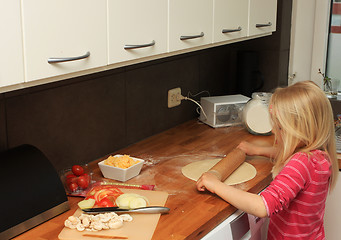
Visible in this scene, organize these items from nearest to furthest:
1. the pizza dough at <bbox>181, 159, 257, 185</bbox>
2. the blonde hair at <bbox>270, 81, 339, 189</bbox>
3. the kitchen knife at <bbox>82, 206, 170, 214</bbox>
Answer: the kitchen knife at <bbox>82, 206, 170, 214</bbox>, the blonde hair at <bbox>270, 81, 339, 189</bbox>, the pizza dough at <bbox>181, 159, 257, 185</bbox>

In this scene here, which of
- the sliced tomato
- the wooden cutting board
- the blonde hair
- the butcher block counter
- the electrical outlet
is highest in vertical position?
the blonde hair

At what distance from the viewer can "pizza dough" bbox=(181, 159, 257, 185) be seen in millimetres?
2035

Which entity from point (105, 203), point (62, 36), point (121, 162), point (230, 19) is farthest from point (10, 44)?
point (230, 19)

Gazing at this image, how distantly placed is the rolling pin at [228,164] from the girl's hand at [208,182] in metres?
0.05

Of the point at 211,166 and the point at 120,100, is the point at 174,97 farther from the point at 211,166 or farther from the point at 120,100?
the point at 211,166

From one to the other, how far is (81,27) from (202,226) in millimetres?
715

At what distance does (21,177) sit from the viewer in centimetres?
160

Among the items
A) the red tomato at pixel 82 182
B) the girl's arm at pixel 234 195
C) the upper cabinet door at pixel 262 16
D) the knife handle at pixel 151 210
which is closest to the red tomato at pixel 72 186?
the red tomato at pixel 82 182

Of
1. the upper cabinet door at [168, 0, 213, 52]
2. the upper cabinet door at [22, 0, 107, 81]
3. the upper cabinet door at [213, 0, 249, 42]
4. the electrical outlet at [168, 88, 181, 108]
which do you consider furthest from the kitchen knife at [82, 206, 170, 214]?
the electrical outlet at [168, 88, 181, 108]

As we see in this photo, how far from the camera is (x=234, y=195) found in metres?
1.78

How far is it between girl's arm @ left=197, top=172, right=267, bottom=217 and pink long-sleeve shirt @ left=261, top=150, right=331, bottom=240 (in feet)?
0.09

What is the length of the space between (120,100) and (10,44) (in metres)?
1.04

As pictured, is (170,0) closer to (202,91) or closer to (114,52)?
(114,52)

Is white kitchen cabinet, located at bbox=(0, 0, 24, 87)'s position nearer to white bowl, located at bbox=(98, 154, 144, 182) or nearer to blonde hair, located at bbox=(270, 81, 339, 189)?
white bowl, located at bbox=(98, 154, 144, 182)
